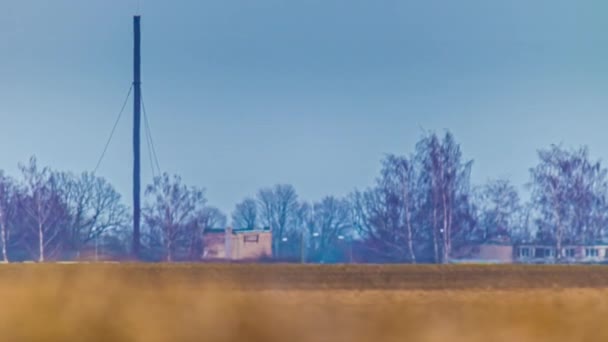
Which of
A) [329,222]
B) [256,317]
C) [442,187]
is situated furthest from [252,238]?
[256,317]

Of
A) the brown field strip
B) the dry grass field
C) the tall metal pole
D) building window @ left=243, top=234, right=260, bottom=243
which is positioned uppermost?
the tall metal pole

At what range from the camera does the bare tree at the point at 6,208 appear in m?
63.4

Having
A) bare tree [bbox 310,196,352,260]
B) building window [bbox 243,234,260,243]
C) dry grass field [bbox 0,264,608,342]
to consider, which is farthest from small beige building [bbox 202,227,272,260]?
dry grass field [bbox 0,264,608,342]

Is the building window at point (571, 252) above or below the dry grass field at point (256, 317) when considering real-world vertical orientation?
below

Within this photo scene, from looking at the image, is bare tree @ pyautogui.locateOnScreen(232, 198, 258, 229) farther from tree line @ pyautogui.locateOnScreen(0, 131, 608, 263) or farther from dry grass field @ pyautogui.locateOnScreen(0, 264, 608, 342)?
dry grass field @ pyautogui.locateOnScreen(0, 264, 608, 342)

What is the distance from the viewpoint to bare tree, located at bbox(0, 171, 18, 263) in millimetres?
63438

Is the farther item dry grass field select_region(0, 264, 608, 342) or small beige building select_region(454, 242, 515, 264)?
small beige building select_region(454, 242, 515, 264)

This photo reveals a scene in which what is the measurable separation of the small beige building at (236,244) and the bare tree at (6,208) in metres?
11.6

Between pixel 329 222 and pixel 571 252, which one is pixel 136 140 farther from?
pixel 329 222

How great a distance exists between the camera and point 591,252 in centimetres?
6669

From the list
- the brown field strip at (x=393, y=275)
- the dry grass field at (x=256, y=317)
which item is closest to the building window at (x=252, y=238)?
the brown field strip at (x=393, y=275)

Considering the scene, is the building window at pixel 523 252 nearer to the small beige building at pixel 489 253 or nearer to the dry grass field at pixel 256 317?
the small beige building at pixel 489 253

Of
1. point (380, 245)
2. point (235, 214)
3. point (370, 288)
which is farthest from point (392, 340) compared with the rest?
point (235, 214)

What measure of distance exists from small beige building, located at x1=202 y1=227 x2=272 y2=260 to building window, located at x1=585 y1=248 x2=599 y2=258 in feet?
62.1
